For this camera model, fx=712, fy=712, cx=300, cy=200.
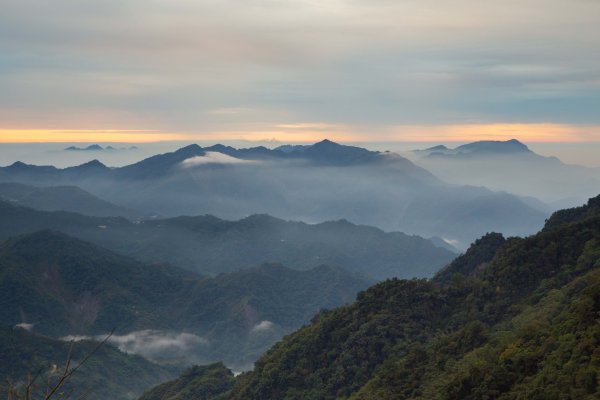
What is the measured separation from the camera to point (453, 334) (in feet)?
257

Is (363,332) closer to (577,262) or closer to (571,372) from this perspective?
(577,262)

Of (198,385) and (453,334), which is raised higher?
(453,334)

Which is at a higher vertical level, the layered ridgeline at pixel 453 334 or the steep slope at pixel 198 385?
the layered ridgeline at pixel 453 334

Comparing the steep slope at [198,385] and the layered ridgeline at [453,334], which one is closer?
the layered ridgeline at [453,334]

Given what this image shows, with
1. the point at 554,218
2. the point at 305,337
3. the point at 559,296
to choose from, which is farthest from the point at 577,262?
the point at 554,218

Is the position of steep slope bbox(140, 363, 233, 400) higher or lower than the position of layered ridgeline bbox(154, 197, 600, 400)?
lower

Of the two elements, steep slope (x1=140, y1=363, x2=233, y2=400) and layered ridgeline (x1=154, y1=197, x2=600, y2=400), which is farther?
steep slope (x1=140, y1=363, x2=233, y2=400)

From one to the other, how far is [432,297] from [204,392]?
56.1 meters

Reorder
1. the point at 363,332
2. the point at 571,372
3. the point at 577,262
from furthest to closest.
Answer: the point at 363,332 < the point at 577,262 < the point at 571,372

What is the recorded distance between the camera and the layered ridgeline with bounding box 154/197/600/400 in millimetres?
53969

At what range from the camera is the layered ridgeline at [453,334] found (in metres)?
54.0

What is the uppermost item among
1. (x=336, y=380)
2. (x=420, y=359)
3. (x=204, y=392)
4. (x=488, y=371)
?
(x=488, y=371)

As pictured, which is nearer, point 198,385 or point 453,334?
point 453,334

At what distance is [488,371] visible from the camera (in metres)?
53.7
